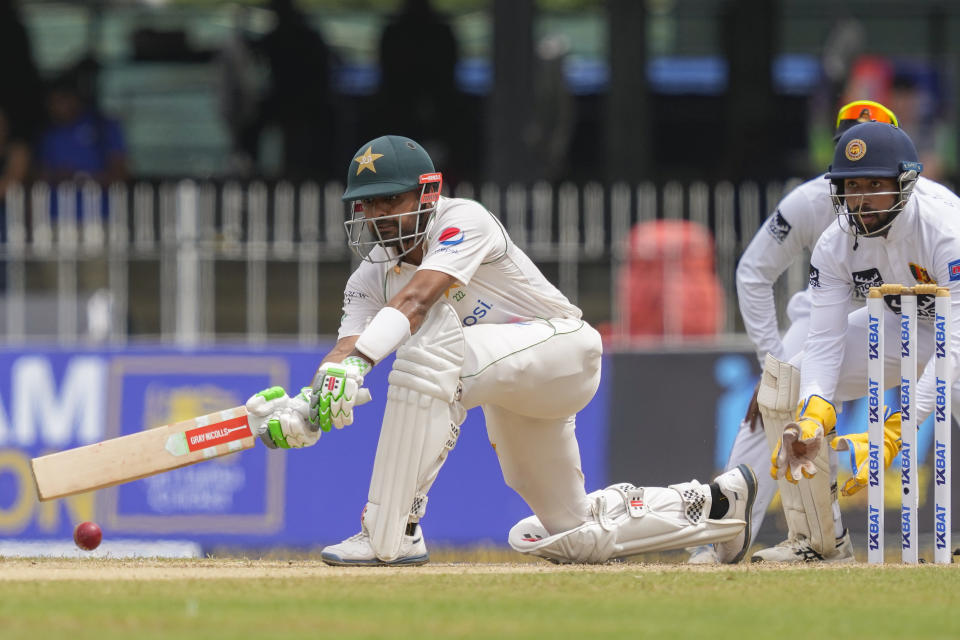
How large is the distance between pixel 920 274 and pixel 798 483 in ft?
3.02

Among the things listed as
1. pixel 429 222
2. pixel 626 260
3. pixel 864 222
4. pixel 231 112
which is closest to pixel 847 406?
pixel 626 260

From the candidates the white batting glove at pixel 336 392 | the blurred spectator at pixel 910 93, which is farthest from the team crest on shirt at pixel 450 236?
the blurred spectator at pixel 910 93

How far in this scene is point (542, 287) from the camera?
21.0 feet

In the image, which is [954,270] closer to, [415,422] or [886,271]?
[886,271]

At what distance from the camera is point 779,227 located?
735 centimetres

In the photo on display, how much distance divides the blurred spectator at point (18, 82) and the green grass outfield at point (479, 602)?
811 cm

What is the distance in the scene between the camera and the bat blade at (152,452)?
19.5 feet

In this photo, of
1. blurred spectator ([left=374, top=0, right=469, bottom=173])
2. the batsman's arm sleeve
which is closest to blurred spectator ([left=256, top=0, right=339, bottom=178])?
blurred spectator ([left=374, top=0, right=469, bottom=173])

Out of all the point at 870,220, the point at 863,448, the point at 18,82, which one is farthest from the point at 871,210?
the point at 18,82

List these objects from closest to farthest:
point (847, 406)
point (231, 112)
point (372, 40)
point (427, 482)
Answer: point (427, 482), point (847, 406), point (231, 112), point (372, 40)

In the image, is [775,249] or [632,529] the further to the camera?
[775,249]

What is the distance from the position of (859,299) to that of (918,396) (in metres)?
0.72

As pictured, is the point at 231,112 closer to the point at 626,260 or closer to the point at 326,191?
the point at 326,191

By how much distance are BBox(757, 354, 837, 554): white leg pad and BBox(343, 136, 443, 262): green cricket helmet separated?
4.84ft
